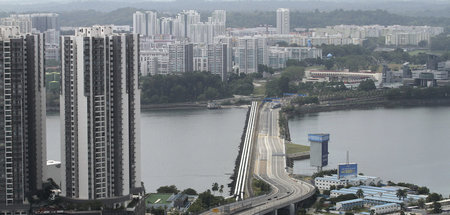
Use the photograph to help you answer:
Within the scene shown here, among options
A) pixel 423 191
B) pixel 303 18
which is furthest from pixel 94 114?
pixel 303 18

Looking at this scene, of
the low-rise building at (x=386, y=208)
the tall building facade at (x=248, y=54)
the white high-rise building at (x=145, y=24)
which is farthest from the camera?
the white high-rise building at (x=145, y=24)

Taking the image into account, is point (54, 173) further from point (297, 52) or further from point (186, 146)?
point (297, 52)

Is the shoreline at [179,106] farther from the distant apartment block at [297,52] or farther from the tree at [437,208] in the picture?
the tree at [437,208]

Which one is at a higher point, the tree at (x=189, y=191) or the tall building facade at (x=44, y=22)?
the tall building facade at (x=44, y=22)

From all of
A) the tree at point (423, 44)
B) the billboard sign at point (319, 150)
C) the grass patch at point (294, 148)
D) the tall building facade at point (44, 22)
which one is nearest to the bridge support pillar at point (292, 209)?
the billboard sign at point (319, 150)

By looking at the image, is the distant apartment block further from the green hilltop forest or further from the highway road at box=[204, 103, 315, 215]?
the green hilltop forest

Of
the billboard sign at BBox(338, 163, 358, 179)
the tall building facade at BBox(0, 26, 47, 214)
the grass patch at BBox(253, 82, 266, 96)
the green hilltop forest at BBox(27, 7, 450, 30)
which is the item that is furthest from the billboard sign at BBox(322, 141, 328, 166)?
the green hilltop forest at BBox(27, 7, 450, 30)
